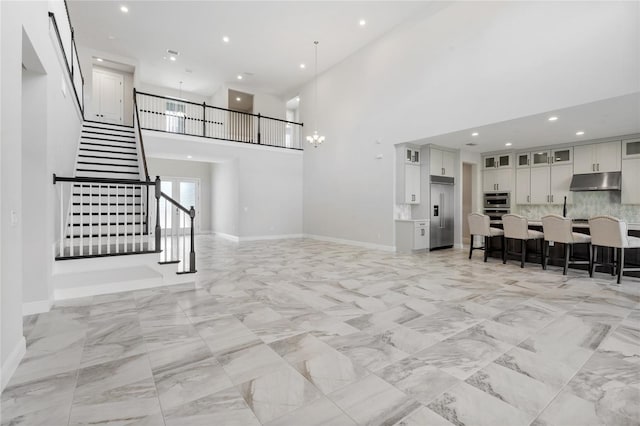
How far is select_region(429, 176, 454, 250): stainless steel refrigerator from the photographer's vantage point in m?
7.96

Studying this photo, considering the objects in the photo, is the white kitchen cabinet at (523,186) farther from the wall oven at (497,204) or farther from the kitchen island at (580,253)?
the kitchen island at (580,253)

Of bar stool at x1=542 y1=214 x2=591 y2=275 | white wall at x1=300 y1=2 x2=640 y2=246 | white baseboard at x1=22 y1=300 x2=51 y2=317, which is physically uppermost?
white wall at x1=300 y1=2 x2=640 y2=246

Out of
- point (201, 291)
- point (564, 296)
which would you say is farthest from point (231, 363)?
point (564, 296)

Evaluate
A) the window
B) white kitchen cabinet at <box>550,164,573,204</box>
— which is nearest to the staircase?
the window

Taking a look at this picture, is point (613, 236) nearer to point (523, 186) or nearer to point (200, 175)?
point (523, 186)

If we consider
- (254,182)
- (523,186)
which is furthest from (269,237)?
(523,186)

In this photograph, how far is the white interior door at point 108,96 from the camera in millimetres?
9875

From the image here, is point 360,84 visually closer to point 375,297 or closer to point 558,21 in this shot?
point 558,21

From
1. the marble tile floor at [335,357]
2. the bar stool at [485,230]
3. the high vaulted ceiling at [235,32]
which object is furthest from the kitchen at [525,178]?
the high vaulted ceiling at [235,32]

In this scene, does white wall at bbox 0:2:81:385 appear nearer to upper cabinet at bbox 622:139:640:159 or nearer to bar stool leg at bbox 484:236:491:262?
bar stool leg at bbox 484:236:491:262

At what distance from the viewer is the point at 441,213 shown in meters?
8.19

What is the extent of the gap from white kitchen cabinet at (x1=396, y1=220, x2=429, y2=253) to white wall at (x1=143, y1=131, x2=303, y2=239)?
177 inches

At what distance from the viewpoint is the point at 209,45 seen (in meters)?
8.59

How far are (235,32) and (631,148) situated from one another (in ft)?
31.7
